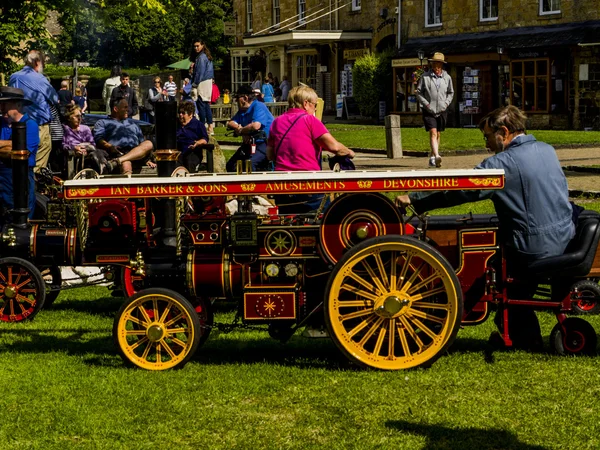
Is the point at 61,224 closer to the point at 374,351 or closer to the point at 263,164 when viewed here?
the point at 374,351

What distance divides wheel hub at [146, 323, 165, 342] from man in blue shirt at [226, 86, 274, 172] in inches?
209

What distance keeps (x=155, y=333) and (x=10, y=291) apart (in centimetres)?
233

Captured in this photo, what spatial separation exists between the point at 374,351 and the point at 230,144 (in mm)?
24259

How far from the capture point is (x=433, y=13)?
44.9 metres

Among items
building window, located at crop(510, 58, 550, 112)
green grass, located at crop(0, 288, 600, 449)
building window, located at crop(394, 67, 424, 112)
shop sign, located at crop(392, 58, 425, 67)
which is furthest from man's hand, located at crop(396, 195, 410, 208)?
building window, located at crop(394, 67, 424, 112)

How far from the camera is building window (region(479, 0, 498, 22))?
41.8 m

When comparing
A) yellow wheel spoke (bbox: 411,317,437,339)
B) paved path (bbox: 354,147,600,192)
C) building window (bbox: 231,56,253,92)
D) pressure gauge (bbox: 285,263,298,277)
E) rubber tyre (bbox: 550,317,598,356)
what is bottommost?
rubber tyre (bbox: 550,317,598,356)

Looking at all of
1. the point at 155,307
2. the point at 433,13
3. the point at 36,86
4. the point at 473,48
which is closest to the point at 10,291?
the point at 155,307

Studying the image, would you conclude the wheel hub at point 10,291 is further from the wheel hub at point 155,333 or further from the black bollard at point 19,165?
the wheel hub at point 155,333

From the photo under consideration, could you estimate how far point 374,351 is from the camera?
23.9 feet

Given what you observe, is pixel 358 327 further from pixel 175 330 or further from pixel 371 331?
pixel 175 330

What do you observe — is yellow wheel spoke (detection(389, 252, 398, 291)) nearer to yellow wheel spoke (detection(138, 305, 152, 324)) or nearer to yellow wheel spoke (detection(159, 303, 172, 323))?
yellow wheel spoke (detection(159, 303, 172, 323))

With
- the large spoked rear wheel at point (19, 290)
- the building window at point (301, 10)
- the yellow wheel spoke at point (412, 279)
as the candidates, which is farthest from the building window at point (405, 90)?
the yellow wheel spoke at point (412, 279)

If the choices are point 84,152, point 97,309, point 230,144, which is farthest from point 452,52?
point 97,309
